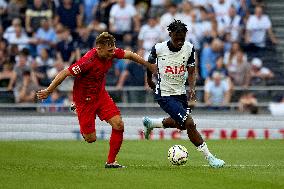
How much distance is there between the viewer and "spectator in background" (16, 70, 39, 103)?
25.5 meters

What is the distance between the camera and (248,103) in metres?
25.0

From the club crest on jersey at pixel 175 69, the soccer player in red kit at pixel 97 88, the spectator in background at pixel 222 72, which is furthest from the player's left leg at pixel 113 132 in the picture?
the spectator in background at pixel 222 72

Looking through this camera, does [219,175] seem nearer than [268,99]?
Yes

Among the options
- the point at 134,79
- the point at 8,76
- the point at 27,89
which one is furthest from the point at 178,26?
the point at 8,76

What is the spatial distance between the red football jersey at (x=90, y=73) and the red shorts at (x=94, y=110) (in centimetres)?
11

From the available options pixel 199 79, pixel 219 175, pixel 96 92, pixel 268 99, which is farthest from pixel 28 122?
pixel 219 175

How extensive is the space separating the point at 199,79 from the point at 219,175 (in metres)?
12.1

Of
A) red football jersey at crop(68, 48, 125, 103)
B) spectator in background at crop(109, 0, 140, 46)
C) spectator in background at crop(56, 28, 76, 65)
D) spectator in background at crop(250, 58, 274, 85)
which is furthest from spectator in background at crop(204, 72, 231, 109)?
red football jersey at crop(68, 48, 125, 103)

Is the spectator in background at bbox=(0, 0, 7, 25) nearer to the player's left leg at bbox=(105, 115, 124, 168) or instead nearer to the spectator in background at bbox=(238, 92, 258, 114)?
the spectator in background at bbox=(238, 92, 258, 114)

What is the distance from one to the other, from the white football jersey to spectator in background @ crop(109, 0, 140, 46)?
1080 centimetres

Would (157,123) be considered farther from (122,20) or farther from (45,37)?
(45,37)

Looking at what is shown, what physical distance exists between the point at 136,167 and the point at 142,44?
1086 centimetres

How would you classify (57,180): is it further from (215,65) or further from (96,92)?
(215,65)

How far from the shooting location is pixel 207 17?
25891 millimetres
